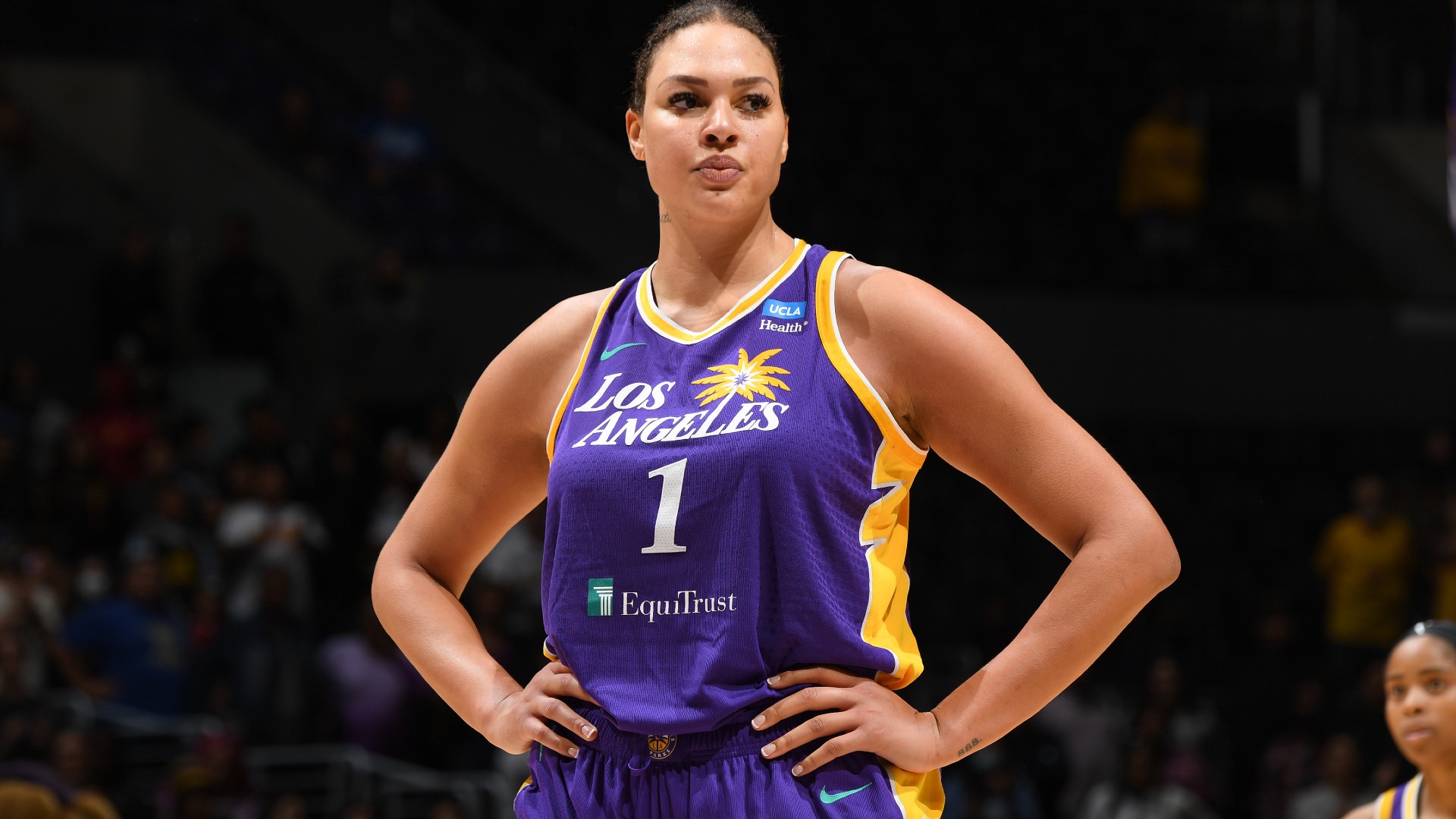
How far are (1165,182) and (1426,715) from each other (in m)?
10.6

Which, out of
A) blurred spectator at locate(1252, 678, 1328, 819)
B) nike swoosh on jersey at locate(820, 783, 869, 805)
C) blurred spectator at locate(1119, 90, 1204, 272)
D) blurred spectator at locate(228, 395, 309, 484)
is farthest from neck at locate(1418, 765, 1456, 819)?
blurred spectator at locate(1119, 90, 1204, 272)

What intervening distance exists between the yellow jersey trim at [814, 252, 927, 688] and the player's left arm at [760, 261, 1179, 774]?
3 centimetres

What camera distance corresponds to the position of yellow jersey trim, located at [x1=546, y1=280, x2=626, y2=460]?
2.92 metres

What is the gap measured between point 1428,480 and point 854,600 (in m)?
11.2

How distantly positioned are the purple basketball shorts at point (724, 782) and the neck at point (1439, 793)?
2.90 metres

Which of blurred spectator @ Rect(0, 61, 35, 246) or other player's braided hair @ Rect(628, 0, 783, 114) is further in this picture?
blurred spectator @ Rect(0, 61, 35, 246)

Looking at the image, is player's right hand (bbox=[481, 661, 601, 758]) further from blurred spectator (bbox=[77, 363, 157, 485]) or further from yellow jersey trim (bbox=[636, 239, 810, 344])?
blurred spectator (bbox=[77, 363, 157, 485])

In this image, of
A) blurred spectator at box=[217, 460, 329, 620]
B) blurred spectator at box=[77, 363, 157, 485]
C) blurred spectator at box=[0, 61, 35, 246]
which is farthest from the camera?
blurred spectator at box=[0, 61, 35, 246]

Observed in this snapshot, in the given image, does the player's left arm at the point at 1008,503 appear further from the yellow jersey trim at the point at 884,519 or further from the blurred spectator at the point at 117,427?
the blurred spectator at the point at 117,427

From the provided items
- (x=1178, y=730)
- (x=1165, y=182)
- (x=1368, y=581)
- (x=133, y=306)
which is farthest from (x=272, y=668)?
(x=1165, y=182)

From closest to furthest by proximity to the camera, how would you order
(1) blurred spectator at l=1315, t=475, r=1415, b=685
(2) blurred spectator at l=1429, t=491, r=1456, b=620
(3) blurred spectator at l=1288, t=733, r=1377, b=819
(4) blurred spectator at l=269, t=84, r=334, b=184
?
(3) blurred spectator at l=1288, t=733, r=1377, b=819 → (2) blurred spectator at l=1429, t=491, r=1456, b=620 → (1) blurred spectator at l=1315, t=475, r=1415, b=685 → (4) blurred spectator at l=269, t=84, r=334, b=184

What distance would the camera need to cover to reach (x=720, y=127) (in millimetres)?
2748

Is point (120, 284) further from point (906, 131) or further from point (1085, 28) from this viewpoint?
point (1085, 28)

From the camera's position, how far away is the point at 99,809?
5.78 meters
